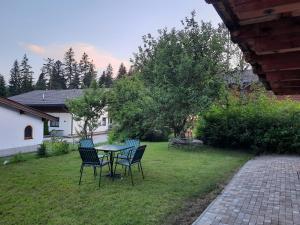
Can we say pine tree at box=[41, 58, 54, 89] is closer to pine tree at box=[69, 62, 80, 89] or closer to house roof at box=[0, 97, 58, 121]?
pine tree at box=[69, 62, 80, 89]

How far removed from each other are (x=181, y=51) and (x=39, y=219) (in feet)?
34.8

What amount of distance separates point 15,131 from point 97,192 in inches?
383

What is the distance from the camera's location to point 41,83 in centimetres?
5719

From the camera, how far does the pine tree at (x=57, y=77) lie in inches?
2296

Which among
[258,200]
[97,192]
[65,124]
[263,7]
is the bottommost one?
[258,200]

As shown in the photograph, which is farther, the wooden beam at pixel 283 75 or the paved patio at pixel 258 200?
the paved patio at pixel 258 200

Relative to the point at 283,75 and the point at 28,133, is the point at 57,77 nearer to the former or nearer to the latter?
the point at 28,133

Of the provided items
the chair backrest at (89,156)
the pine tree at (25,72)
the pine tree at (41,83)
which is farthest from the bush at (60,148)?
the pine tree at (41,83)

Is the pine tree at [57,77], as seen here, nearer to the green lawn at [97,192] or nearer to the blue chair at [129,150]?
the green lawn at [97,192]

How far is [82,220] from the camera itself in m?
4.36

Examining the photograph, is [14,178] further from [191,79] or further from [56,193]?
[191,79]

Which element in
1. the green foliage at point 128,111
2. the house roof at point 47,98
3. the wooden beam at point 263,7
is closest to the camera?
the wooden beam at point 263,7

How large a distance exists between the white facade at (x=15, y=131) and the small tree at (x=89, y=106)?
2228 mm

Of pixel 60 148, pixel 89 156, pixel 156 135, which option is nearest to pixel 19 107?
pixel 60 148
